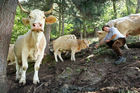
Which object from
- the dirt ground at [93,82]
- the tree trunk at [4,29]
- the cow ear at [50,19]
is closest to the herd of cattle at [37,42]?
the cow ear at [50,19]

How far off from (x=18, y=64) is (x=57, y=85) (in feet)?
8.84

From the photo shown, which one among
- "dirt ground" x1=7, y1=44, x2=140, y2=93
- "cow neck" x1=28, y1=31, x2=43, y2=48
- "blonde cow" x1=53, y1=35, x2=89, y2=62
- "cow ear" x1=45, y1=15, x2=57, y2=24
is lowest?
"dirt ground" x1=7, y1=44, x2=140, y2=93

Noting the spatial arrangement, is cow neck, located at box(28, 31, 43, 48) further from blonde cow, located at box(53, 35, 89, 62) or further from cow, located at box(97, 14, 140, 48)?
cow, located at box(97, 14, 140, 48)

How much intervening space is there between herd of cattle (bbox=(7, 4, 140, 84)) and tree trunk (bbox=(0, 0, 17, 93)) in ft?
2.27

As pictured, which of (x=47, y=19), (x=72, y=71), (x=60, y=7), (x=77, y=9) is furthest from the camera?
(x=77, y=9)

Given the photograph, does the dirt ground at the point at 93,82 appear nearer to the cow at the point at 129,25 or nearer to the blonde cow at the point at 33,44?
the blonde cow at the point at 33,44

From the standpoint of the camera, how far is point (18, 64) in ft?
21.4

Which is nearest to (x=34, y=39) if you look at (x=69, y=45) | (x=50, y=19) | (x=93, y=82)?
(x=50, y=19)

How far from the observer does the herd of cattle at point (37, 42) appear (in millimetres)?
4785

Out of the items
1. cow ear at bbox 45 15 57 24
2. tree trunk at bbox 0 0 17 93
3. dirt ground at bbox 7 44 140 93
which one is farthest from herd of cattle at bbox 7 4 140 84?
tree trunk at bbox 0 0 17 93

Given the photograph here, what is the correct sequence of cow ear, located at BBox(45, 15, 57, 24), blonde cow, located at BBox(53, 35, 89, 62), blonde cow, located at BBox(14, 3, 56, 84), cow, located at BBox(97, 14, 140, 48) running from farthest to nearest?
1. blonde cow, located at BBox(53, 35, 89, 62)
2. cow, located at BBox(97, 14, 140, 48)
3. cow ear, located at BBox(45, 15, 57, 24)
4. blonde cow, located at BBox(14, 3, 56, 84)

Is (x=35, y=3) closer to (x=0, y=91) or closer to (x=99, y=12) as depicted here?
(x=99, y=12)

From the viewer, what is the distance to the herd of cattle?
15.7 ft

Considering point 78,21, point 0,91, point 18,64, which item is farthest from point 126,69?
point 78,21
